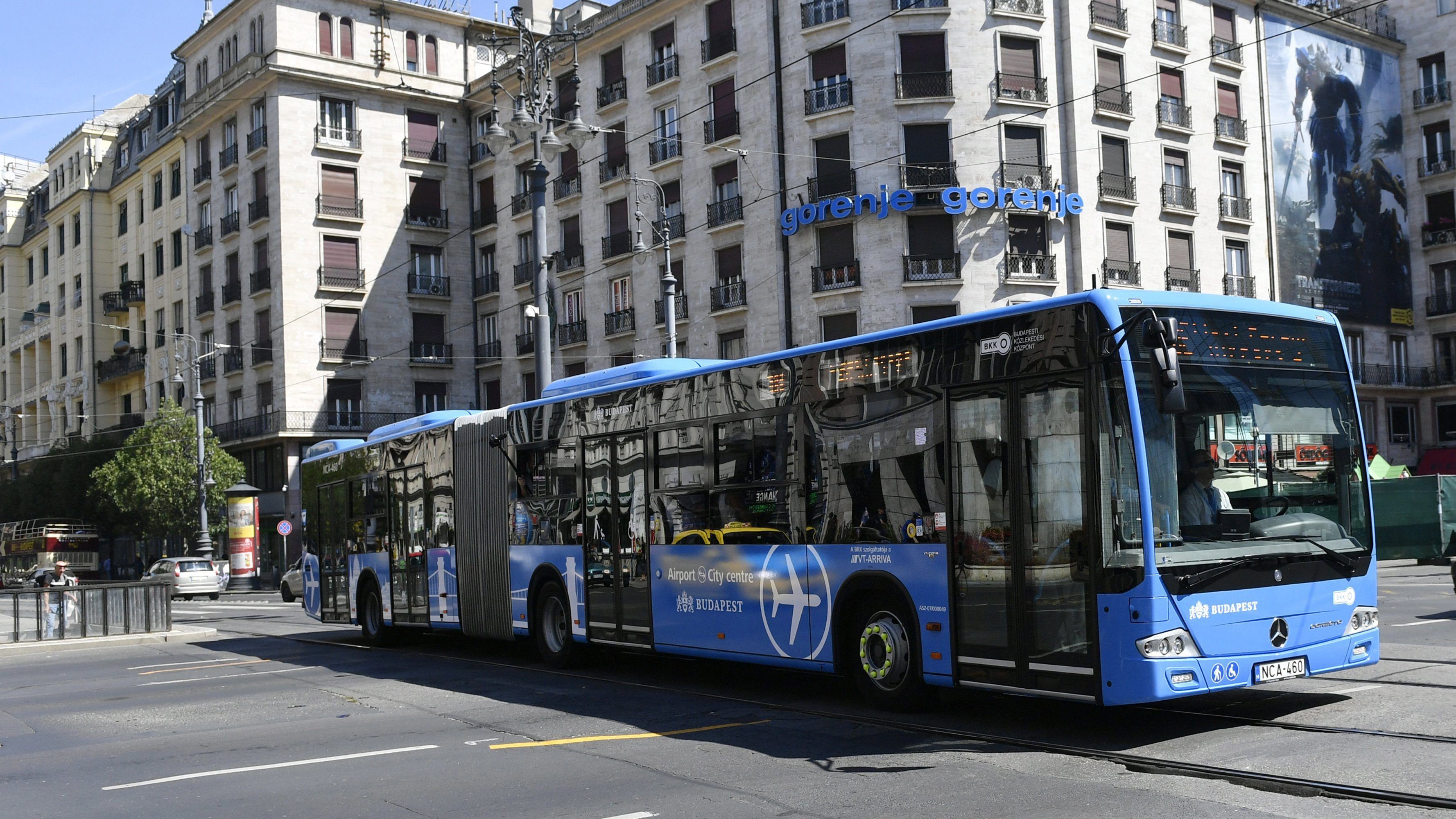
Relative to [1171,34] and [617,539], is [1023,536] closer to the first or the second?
[617,539]

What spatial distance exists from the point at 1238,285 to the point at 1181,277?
300 cm

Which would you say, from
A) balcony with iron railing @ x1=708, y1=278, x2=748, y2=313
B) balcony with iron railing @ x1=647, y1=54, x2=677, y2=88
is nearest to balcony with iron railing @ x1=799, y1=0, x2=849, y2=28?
balcony with iron railing @ x1=647, y1=54, x2=677, y2=88

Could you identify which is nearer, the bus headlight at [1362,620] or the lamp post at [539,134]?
the bus headlight at [1362,620]

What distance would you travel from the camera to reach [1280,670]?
28.0 ft

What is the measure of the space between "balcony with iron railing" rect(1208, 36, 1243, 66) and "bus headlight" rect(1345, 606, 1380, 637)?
Result: 36977 mm

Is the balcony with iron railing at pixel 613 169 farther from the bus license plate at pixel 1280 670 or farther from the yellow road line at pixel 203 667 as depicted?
the bus license plate at pixel 1280 670

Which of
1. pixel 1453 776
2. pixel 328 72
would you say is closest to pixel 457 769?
pixel 1453 776

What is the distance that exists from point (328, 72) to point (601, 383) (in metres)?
41.4

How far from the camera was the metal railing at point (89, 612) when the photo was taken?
875 inches

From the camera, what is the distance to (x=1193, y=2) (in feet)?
139

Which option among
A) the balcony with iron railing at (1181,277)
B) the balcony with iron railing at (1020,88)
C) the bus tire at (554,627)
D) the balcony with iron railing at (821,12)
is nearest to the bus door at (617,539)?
the bus tire at (554,627)

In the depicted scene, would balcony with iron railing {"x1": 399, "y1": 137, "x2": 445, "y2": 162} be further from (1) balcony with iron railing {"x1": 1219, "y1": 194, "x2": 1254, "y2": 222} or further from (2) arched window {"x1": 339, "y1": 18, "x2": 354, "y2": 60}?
(1) balcony with iron railing {"x1": 1219, "y1": 194, "x2": 1254, "y2": 222}

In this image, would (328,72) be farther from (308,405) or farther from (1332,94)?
(1332,94)

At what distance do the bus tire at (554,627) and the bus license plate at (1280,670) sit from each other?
25.0ft
